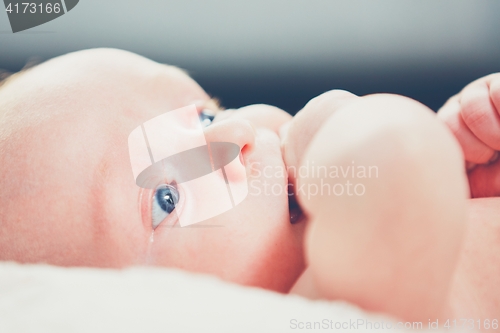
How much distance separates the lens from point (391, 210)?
245 millimetres

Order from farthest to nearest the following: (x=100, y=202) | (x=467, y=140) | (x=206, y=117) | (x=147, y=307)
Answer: (x=206, y=117) < (x=467, y=140) < (x=100, y=202) < (x=147, y=307)

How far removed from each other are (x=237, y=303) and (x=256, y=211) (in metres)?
0.19

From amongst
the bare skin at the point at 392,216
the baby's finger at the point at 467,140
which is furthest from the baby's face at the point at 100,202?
the baby's finger at the point at 467,140

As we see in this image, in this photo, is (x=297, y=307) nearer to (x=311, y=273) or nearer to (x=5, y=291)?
(x=311, y=273)

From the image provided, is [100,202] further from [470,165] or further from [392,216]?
[470,165]

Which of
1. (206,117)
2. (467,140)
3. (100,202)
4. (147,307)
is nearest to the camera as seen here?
(147,307)

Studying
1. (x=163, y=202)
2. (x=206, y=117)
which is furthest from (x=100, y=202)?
(x=206, y=117)

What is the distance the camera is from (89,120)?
438mm

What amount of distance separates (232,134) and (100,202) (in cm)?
18

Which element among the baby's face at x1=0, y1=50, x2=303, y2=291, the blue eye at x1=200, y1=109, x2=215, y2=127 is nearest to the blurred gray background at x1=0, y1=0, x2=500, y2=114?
the blue eye at x1=200, y1=109, x2=215, y2=127

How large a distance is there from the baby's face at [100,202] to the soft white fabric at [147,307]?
0.10m

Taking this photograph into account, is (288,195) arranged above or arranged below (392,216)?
below

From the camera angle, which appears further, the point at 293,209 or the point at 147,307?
the point at 293,209

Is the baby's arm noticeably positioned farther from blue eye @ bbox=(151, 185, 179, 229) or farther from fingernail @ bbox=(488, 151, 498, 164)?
fingernail @ bbox=(488, 151, 498, 164)
